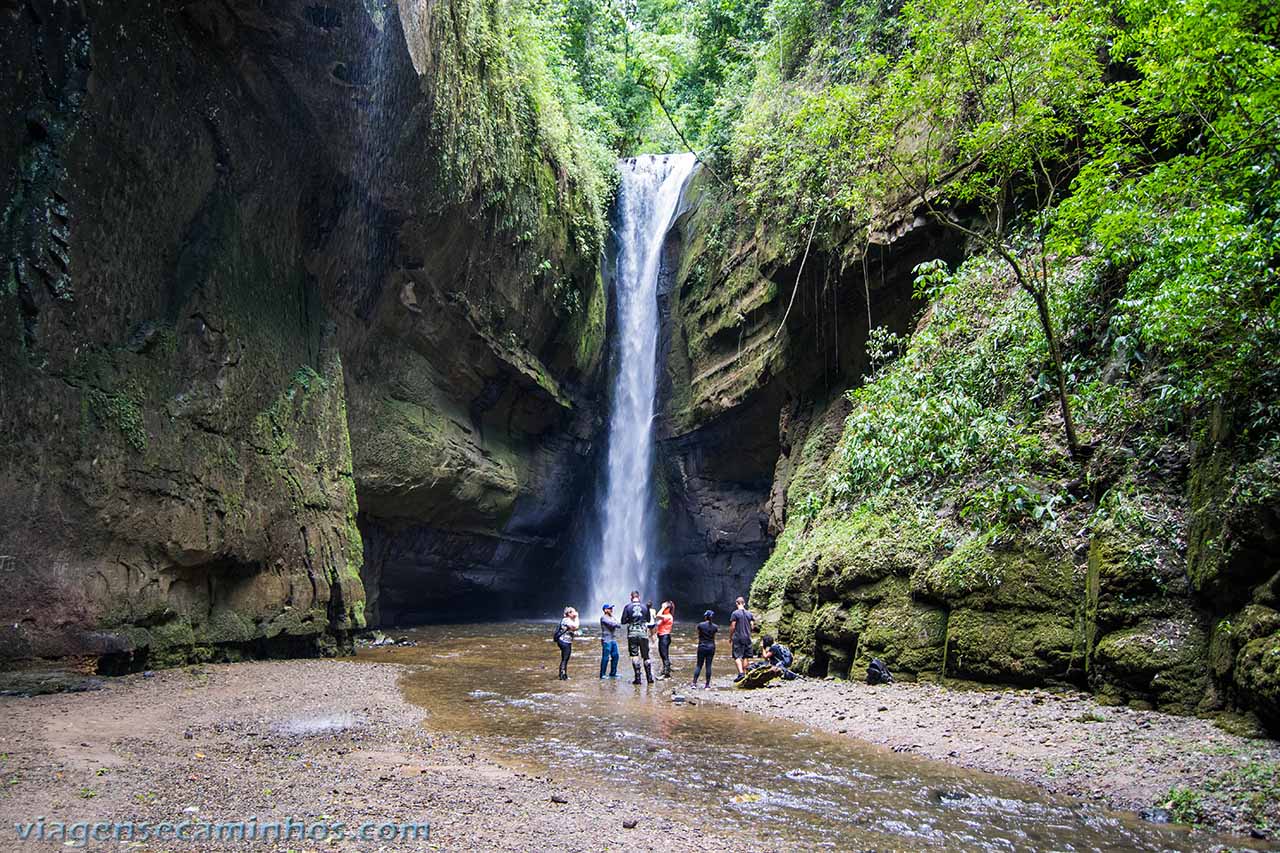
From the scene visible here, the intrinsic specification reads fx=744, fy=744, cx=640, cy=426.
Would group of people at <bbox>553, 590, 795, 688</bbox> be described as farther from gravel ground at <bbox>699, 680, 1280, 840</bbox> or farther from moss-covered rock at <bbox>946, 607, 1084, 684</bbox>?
moss-covered rock at <bbox>946, 607, 1084, 684</bbox>

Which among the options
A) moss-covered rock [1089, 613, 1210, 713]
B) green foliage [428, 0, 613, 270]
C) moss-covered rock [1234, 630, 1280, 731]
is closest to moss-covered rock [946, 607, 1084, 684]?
moss-covered rock [1089, 613, 1210, 713]

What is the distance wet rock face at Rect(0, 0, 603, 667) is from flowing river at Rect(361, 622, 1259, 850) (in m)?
4.14

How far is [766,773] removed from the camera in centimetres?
660

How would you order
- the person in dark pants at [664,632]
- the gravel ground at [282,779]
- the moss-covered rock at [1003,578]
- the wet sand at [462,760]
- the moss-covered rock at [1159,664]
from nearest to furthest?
the gravel ground at [282,779], the wet sand at [462,760], the moss-covered rock at [1159,664], the moss-covered rock at [1003,578], the person in dark pants at [664,632]

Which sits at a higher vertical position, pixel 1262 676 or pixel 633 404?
pixel 633 404

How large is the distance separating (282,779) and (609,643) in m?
6.90

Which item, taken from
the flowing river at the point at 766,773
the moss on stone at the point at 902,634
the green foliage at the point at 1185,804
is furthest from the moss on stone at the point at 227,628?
the green foliage at the point at 1185,804

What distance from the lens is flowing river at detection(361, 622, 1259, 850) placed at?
16.5ft

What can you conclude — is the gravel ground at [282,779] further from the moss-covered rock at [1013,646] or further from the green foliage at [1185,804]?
the moss-covered rock at [1013,646]

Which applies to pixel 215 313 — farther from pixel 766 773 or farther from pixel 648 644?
pixel 766 773

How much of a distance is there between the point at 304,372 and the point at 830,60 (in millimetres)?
14607

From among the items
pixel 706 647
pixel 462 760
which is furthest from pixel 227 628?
pixel 706 647

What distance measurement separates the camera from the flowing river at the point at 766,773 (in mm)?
5035

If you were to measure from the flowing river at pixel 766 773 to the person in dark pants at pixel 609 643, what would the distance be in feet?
2.09
